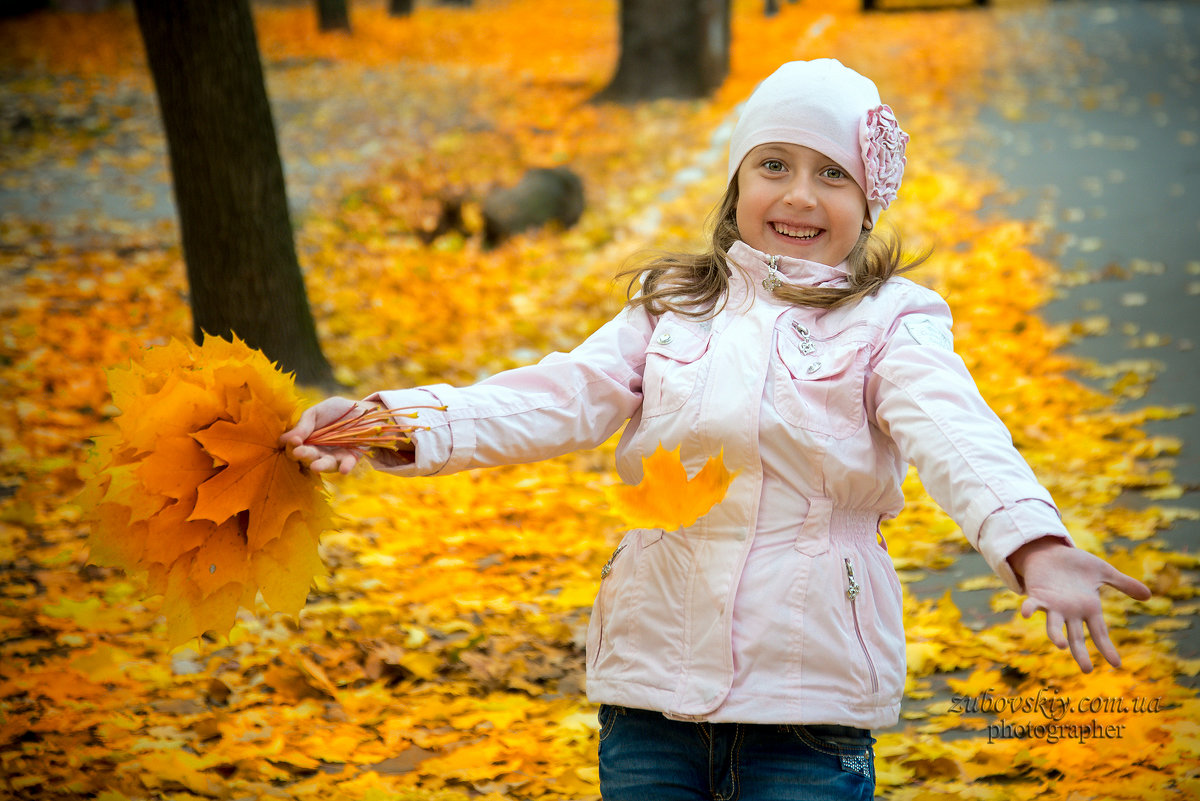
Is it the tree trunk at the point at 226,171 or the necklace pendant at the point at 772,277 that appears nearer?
the necklace pendant at the point at 772,277

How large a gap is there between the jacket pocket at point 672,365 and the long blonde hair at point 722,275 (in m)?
0.05

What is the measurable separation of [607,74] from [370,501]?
1017 cm

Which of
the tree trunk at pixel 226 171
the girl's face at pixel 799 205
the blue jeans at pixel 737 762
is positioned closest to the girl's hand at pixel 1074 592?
the blue jeans at pixel 737 762

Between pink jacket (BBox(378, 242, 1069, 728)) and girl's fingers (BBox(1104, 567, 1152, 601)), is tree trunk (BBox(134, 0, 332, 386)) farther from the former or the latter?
girl's fingers (BBox(1104, 567, 1152, 601))

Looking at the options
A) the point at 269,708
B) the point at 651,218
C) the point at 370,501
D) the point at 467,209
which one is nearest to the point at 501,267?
the point at 467,209

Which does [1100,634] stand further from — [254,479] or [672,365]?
[254,479]

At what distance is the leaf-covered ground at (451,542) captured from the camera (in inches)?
114

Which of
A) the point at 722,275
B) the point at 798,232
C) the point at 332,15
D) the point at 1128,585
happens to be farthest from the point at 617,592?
the point at 332,15

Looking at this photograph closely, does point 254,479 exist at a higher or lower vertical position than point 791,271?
lower

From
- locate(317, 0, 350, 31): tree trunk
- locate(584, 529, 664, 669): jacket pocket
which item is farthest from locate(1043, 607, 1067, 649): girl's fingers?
locate(317, 0, 350, 31): tree trunk

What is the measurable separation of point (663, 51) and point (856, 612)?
34.7 feet

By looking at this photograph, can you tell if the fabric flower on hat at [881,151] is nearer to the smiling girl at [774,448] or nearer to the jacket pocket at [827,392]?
the smiling girl at [774,448]

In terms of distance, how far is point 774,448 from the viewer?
2.02 m

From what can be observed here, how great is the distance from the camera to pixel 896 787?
279 cm
